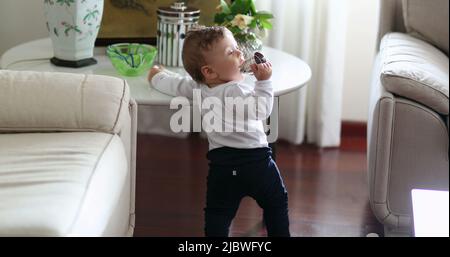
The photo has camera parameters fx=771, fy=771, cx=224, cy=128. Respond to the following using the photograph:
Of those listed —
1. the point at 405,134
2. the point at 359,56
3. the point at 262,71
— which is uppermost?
the point at 262,71

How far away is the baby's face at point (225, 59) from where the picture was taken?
182cm

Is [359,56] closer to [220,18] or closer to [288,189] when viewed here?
[288,189]

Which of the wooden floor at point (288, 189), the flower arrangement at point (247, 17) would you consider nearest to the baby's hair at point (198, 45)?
the flower arrangement at point (247, 17)

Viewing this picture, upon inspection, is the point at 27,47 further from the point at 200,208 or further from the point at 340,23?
the point at 340,23

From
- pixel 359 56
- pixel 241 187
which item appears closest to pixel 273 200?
pixel 241 187

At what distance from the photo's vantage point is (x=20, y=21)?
2873mm

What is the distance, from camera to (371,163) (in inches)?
83.7

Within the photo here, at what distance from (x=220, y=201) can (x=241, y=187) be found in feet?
0.22

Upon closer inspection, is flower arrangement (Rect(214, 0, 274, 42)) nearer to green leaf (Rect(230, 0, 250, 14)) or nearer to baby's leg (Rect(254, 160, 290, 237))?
green leaf (Rect(230, 0, 250, 14))

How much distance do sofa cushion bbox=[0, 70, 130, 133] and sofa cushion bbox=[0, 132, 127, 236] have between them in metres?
0.03

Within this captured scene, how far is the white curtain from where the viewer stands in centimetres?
283

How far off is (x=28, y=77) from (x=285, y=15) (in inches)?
48.8

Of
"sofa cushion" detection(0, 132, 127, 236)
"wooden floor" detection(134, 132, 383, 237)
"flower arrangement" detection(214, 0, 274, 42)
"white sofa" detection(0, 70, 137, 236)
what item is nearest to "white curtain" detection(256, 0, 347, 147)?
"wooden floor" detection(134, 132, 383, 237)

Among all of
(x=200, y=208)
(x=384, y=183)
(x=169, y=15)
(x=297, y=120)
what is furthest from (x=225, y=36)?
(x=297, y=120)
